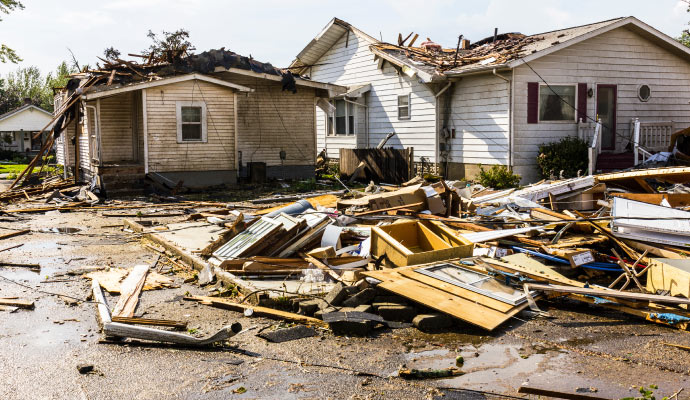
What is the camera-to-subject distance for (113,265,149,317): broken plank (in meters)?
7.43

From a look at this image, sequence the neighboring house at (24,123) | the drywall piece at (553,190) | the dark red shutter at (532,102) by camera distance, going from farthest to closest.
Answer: the neighboring house at (24,123), the dark red shutter at (532,102), the drywall piece at (553,190)

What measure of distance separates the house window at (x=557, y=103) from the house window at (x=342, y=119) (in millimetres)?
9148

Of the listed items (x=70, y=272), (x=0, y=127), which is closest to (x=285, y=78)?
(x=70, y=272)

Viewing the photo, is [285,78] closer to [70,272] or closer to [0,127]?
[70,272]

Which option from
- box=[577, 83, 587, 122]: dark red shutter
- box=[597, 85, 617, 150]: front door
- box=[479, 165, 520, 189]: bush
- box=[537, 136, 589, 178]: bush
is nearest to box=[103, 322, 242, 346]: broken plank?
box=[479, 165, 520, 189]: bush

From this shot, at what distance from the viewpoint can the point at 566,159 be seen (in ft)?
63.2

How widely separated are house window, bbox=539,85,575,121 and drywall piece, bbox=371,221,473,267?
11.8 metres

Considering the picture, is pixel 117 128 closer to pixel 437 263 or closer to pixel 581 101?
pixel 581 101

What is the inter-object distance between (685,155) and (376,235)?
43.9 feet

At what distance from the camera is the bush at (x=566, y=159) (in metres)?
19.2

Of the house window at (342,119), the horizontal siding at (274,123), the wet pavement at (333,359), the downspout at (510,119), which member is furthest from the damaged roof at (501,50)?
the wet pavement at (333,359)

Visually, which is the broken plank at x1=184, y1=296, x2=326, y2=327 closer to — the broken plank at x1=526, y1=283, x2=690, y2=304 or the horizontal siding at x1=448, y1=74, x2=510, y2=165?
the broken plank at x1=526, y1=283, x2=690, y2=304

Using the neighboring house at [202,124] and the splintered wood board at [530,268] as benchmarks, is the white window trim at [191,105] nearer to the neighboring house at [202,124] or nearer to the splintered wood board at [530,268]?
the neighboring house at [202,124]

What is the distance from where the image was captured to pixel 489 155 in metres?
20.8
